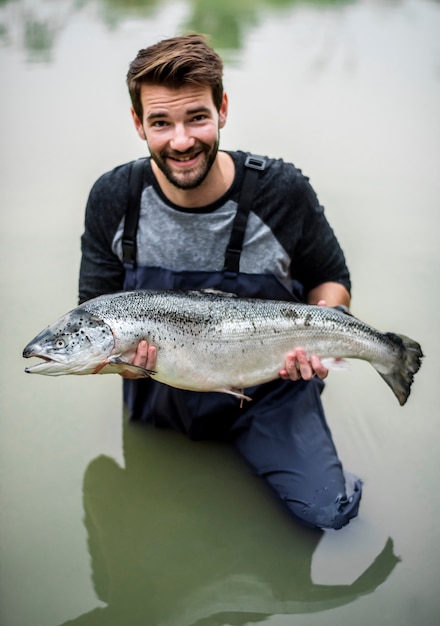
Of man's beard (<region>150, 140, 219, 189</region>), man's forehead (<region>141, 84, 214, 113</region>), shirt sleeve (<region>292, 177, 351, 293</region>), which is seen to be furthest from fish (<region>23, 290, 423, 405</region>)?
man's forehead (<region>141, 84, 214, 113</region>)

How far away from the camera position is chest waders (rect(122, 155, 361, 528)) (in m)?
3.10

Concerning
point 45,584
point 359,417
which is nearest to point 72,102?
point 359,417

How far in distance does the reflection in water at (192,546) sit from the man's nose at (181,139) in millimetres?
1403

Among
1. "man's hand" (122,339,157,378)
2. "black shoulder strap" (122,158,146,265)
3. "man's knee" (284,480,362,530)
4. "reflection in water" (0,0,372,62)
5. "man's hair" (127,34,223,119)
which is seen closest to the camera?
"man's hand" (122,339,157,378)

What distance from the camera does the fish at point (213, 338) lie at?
274 centimetres

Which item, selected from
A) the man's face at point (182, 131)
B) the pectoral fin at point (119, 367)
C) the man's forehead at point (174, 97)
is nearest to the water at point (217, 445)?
the pectoral fin at point (119, 367)

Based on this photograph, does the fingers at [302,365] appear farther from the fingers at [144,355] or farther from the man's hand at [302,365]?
the fingers at [144,355]

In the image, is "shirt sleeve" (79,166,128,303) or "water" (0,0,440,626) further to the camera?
"shirt sleeve" (79,166,128,303)

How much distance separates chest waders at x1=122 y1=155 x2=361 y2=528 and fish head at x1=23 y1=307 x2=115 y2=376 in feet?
1.71

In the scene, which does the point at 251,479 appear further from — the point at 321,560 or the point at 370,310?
the point at 370,310

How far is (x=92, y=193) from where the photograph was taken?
3234 mm

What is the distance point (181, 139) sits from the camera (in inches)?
116

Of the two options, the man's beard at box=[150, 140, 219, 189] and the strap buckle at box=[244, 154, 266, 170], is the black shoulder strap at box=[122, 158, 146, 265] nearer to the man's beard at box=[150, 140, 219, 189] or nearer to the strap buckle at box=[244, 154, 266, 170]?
the man's beard at box=[150, 140, 219, 189]

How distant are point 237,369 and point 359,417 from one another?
3.43 feet
